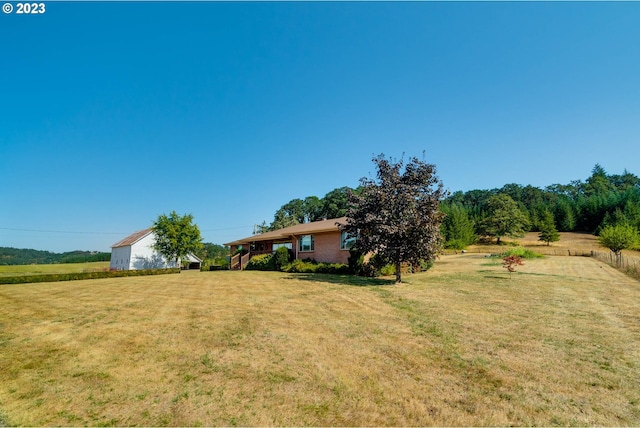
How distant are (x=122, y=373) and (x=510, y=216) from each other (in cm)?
7543

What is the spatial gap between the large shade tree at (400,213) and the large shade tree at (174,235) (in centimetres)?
2911

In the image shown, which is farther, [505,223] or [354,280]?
[505,223]

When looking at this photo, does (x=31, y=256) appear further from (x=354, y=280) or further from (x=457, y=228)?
(x=457, y=228)

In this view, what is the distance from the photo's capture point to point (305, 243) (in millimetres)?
25406

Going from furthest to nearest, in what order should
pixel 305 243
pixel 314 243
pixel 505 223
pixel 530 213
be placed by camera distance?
pixel 530 213 → pixel 505 223 → pixel 305 243 → pixel 314 243

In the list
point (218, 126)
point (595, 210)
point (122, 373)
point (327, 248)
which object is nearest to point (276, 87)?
point (218, 126)

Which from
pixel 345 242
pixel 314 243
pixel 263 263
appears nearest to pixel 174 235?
pixel 263 263

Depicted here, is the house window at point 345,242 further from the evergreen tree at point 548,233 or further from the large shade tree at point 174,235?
the evergreen tree at point 548,233

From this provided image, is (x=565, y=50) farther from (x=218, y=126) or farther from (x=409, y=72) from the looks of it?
(x=218, y=126)

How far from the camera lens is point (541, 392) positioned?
402 cm

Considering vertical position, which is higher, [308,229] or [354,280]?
[308,229]

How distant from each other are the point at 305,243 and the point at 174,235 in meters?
20.4

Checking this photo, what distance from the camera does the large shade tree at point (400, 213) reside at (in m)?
14.0

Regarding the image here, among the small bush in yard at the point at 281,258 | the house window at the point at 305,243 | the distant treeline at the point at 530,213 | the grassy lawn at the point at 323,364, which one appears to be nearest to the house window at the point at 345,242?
the house window at the point at 305,243
